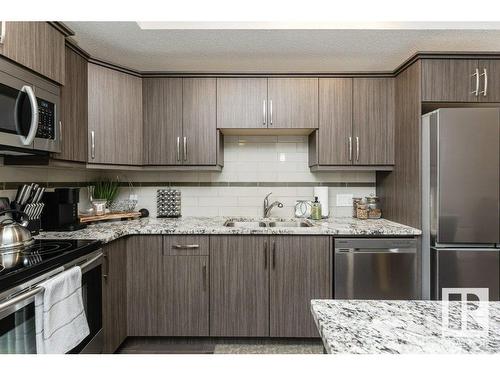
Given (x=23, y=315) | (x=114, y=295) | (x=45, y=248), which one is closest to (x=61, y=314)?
(x=23, y=315)

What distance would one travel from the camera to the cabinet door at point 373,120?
98.4 inches

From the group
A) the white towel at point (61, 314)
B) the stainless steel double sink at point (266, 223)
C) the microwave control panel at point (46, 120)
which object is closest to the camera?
the white towel at point (61, 314)

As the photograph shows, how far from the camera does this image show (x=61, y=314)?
1.33m

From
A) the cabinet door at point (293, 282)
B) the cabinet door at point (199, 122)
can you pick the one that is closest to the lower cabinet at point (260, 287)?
the cabinet door at point (293, 282)

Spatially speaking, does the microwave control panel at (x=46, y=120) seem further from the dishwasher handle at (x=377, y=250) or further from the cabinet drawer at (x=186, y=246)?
the dishwasher handle at (x=377, y=250)

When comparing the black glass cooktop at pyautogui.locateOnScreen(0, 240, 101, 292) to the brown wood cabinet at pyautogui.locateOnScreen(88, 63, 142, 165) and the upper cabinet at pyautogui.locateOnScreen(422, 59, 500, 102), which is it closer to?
the brown wood cabinet at pyautogui.locateOnScreen(88, 63, 142, 165)

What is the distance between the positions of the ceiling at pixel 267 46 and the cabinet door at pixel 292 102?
24 centimetres

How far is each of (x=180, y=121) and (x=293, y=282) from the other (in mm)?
1571

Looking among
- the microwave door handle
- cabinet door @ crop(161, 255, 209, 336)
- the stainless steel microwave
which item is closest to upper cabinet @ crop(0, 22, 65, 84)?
the stainless steel microwave

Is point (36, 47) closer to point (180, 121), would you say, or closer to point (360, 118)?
point (180, 121)

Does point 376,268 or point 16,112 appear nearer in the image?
point 16,112
